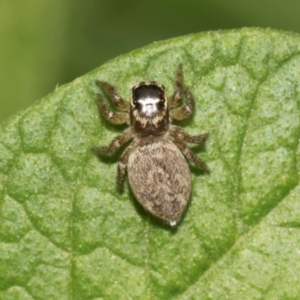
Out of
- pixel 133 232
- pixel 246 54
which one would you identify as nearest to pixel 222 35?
pixel 246 54

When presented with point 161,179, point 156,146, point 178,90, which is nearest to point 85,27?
point 156,146

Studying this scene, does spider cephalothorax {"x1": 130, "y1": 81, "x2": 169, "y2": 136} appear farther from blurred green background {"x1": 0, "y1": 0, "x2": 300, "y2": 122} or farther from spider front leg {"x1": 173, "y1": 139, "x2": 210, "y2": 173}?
blurred green background {"x1": 0, "y1": 0, "x2": 300, "y2": 122}

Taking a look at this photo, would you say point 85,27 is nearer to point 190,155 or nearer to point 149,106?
point 149,106

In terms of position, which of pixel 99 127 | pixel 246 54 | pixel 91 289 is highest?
pixel 246 54

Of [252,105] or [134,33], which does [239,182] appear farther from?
[134,33]

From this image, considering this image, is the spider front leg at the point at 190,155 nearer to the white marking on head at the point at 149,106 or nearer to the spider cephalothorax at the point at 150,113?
the spider cephalothorax at the point at 150,113

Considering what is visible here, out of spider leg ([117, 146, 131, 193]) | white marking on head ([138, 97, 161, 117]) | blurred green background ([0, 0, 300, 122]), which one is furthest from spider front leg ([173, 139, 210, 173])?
blurred green background ([0, 0, 300, 122])
